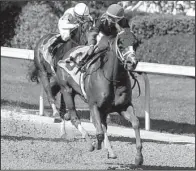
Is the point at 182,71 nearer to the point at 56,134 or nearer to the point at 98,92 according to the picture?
the point at 56,134

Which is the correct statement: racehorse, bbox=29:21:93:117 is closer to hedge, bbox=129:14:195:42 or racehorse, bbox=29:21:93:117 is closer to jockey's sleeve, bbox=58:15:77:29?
jockey's sleeve, bbox=58:15:77:29

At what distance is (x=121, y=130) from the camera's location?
41.5 ft

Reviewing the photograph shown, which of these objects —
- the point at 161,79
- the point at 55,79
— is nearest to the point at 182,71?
the point at 55,79

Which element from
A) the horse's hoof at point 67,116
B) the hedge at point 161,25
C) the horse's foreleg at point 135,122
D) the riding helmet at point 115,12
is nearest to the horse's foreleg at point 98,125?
the horse's foreleg at point 135,122

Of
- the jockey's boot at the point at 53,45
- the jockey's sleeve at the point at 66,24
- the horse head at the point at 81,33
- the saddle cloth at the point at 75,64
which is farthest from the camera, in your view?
the jockey's boot at the point at 53,45

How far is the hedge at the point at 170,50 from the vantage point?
60.2ft

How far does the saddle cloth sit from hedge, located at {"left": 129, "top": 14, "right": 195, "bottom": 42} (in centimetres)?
897

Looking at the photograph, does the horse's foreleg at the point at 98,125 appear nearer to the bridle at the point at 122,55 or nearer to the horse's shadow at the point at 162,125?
the bridle at the point at 122,55

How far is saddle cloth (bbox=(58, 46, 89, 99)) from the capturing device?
31.3ft

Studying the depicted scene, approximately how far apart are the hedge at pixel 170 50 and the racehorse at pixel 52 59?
670 cm

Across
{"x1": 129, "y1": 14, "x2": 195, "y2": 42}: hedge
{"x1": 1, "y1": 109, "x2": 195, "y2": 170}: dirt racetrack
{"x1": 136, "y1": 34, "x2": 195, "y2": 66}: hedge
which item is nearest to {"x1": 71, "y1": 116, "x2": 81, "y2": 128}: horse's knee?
{"x1": 1, "y1": 109, "x2": 195, "y2": 170}: dirt racetrack

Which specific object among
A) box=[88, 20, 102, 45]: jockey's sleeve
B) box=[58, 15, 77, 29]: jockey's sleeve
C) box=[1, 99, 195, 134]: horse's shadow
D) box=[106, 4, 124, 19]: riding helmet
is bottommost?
box=[1, 99, 195, 134]: horse's shadow

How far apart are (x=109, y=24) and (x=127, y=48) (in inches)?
21.1

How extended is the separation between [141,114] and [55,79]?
152 inches
